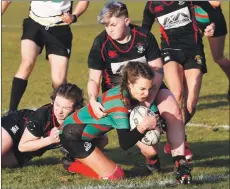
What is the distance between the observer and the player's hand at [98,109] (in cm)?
696

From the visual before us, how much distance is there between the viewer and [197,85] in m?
9.33

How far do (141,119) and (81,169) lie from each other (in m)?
1.22

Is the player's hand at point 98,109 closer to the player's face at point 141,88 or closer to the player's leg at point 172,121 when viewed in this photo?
the player's face at point 141,88

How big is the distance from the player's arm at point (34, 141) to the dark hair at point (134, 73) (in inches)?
41.3

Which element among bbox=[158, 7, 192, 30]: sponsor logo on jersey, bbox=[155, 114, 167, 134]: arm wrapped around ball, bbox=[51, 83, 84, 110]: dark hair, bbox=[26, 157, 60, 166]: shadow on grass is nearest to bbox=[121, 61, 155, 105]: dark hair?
bbox=[155, 114, 167, 134]: arm wrapped around ball

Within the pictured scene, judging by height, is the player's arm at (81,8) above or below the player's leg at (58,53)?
above

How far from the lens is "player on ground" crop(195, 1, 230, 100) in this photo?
9.76m

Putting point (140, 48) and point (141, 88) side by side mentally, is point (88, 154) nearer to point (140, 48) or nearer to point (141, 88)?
point (141, 88)

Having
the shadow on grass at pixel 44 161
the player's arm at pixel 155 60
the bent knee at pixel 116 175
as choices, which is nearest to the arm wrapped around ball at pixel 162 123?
the player's arm at pixel 155 60

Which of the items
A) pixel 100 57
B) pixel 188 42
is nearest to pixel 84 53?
pixel 188 42

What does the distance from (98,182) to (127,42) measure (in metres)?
1.52

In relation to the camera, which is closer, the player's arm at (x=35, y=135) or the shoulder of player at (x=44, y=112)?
the player's arm at (x=35, y=135)

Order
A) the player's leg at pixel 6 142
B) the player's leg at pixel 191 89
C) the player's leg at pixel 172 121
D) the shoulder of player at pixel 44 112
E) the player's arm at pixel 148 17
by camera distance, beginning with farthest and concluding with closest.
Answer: the player's arm at pixel 148 17
the player's leg at pixel 191 89
the player's leg at pixel 6 142
the shoulder of player at pixel 44 112
the player's leg at pixel 172 121

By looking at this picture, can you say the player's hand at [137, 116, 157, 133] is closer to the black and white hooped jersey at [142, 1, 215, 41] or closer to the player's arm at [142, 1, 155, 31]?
the black and white hooped jersey at [142, 1, 215, 41]
